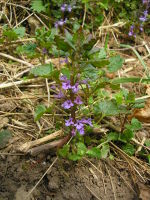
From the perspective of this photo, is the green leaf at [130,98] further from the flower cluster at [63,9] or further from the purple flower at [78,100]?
the flower cluster at [63,9]

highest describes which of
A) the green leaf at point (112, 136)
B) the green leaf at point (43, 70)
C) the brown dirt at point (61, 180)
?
the green leaf at point (43, 70)

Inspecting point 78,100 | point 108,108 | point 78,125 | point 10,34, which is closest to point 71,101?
point 78,100

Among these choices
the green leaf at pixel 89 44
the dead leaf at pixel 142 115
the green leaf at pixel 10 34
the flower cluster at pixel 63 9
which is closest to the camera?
the green leaf at pixel 89 44

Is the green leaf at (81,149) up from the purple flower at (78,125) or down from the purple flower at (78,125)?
down

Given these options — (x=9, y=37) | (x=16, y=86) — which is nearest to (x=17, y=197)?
(x=16, y=86)

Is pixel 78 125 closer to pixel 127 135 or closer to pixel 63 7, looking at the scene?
pixel 127 135

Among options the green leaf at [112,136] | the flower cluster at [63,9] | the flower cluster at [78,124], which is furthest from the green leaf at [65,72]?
the flower cluster at [63,9]

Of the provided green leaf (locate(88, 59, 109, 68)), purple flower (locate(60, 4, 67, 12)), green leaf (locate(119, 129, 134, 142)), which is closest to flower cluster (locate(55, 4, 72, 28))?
purple flower (locate(60, 4, 67, 12))

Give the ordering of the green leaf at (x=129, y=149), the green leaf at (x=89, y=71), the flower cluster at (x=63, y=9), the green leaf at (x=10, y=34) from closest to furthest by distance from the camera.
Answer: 1. the green leaf at (x=89, y=71)
2. the green leaf at (x=129, y=149)
3. the green leaf at (x=10, y=34)
4. the flower cluster at (x=63, y=9)

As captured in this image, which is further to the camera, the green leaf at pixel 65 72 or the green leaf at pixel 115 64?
the green leaf at pixel 115 64
